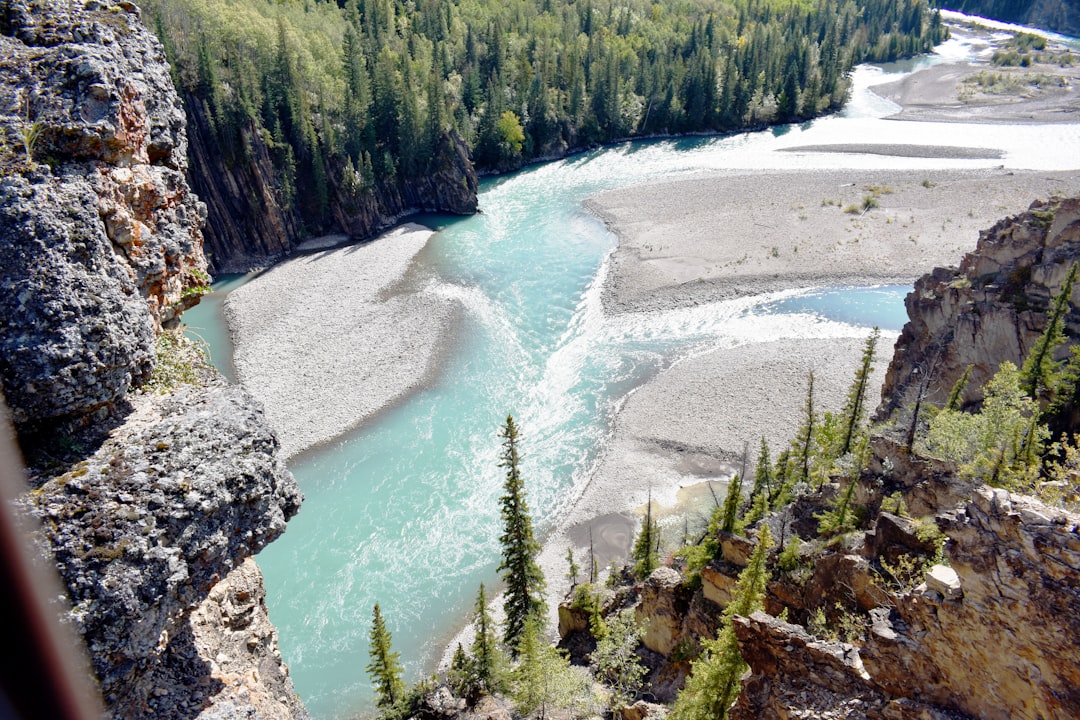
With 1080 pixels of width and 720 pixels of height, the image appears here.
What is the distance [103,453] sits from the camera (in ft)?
31.6

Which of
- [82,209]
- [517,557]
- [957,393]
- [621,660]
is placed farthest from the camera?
[957,393]

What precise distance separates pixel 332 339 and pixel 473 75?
196 feet

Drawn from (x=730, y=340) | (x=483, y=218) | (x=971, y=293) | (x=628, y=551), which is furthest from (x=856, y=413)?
(x=483, y=218)

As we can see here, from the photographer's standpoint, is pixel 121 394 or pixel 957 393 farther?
pixel 957 393

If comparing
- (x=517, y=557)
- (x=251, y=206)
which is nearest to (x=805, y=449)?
(x=517, y=557)

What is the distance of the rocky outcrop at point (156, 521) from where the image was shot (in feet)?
28.2

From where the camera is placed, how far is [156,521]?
31.1 ft

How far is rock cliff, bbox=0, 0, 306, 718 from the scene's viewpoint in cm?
886

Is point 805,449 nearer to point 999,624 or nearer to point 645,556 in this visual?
point 645,556

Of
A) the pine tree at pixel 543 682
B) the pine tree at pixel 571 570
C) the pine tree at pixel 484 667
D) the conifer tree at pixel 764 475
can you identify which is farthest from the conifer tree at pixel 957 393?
the pine tree at pixel 484 667

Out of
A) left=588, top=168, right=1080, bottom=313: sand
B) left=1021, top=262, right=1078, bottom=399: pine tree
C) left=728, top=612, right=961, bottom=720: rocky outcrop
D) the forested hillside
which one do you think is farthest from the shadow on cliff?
the forested hillside

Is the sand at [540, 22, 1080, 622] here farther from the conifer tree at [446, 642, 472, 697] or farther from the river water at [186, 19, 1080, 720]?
the conifer tree at [446, 642, 472, 697]

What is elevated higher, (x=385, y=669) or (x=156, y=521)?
(x=156, y=521)

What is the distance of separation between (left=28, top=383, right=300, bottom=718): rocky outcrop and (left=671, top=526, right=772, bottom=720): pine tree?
10.3 metres
